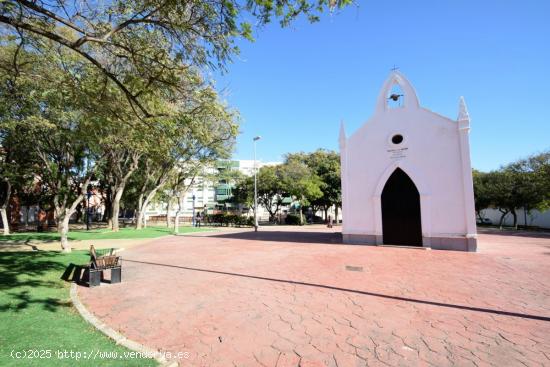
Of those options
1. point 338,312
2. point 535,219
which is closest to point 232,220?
point 338,312

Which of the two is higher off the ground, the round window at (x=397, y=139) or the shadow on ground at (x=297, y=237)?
the round window at (x=397, y=139)

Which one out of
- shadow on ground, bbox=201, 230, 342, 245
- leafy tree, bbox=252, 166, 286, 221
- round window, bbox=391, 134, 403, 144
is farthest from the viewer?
leafy tree, bbox=252, 166, 286, 221

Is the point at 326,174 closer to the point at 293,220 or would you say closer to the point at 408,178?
the point at 293,220

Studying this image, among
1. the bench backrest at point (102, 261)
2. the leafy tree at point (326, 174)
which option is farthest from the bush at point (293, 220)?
the bench backrest at point (102, 261)

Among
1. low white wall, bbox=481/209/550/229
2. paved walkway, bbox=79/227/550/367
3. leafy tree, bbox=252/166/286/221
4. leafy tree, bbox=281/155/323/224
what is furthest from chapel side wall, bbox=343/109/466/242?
low white wall, bbox=481/209/550/229

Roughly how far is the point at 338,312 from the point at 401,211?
39.6ft

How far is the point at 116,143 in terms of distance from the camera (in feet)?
49.5

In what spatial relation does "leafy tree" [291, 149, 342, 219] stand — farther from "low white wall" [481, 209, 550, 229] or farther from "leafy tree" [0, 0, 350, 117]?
"leafy tree" [0, 0, 350, 117]

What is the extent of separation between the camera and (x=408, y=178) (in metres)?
16.8

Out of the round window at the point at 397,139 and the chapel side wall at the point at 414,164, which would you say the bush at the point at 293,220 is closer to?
the chapel side wall at the point at 414,164

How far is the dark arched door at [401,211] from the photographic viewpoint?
16531mm

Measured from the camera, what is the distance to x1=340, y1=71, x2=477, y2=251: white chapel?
50.0 ft

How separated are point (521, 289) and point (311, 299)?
545 centimetres

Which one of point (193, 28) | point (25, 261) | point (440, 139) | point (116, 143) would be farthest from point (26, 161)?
point (440, 139)
